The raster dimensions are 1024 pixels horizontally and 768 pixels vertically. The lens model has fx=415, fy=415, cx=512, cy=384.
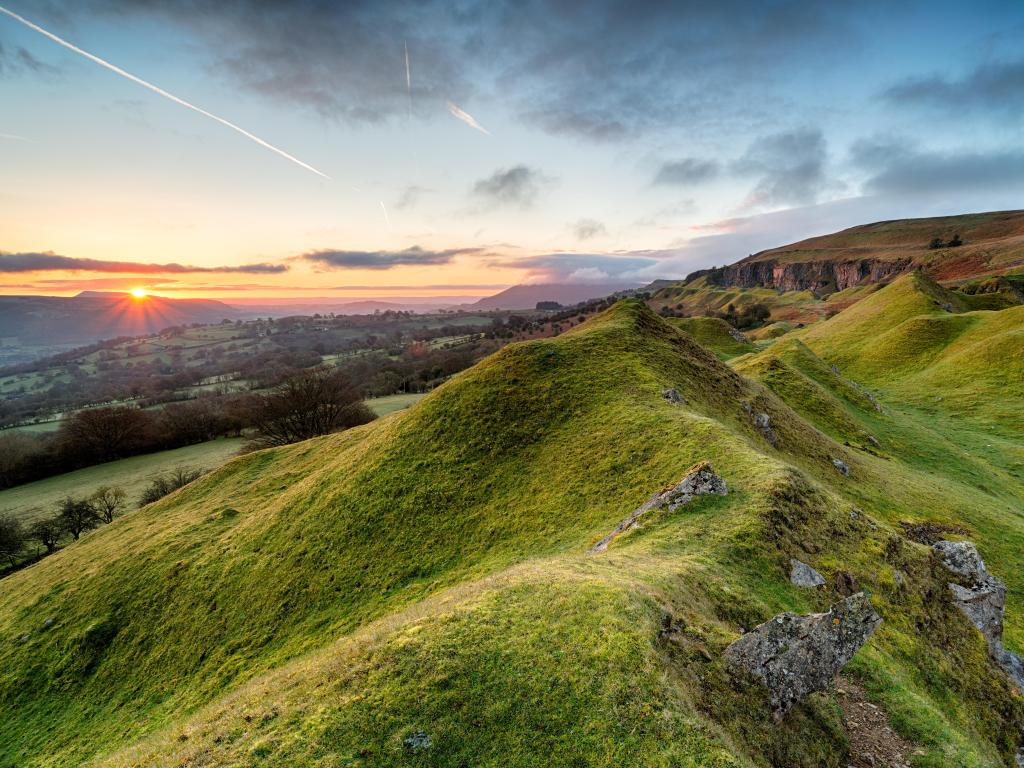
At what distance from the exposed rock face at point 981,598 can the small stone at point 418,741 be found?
Result: 18.8m

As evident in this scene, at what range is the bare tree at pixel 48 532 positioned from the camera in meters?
49.8

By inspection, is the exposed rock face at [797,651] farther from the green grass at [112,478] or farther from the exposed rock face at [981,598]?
the green grass at [112,478]

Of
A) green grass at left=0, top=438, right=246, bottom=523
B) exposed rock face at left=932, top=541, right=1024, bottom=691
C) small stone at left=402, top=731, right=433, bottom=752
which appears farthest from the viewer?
green grass at left=0, top=438, right=246, bottom=523

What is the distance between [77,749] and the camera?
54.4 feet

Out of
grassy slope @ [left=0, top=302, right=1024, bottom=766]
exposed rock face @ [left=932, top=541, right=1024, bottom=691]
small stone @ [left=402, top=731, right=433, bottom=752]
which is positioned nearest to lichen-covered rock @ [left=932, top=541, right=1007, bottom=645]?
exposed rock face @ [left=932, top=541, right=1024, bottom=691]

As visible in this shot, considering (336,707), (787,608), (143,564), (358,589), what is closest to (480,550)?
(358,589)

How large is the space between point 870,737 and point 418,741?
34.1ft

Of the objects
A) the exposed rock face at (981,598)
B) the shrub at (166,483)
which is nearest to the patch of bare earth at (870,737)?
the exposed rock face at (981,598)

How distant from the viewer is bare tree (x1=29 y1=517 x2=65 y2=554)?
49.8 metres

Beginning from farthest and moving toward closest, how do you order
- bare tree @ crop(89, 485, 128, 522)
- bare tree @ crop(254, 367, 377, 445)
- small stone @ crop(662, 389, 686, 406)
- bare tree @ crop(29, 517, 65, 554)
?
bare tree @ crop(254, 367, 377, 445)
bare tree @ crop(89, 485, 128, 522)
bare tree @ crop(29, 517, 65, 554)
small stone @ crop(662, 389, 686, 406)

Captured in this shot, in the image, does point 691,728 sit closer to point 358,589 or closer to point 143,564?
point 358,589

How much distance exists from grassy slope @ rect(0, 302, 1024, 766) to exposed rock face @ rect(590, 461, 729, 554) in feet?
1.80

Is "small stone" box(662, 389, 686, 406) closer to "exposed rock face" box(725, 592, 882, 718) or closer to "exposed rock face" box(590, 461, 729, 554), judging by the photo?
"exposed rock face" box(590, 461, 729, 554)

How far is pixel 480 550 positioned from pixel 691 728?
11917mm
